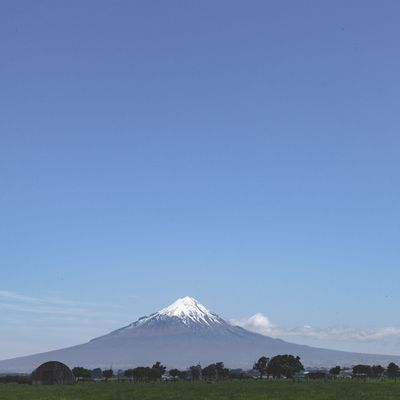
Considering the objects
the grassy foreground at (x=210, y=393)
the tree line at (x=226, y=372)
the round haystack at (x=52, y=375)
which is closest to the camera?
the grassy foreground at (x=210, y=393)

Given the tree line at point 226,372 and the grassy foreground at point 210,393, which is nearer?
the grassy foreground at point 210,393

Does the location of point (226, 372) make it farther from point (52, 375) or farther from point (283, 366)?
point (52, 375)

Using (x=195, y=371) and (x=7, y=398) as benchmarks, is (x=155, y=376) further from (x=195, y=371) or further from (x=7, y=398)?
(x=7, y=398)

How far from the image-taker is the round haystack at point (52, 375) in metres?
117

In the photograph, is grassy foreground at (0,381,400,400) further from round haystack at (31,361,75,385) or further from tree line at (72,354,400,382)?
tree line at (72,354,400,382)

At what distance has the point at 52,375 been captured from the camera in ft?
386

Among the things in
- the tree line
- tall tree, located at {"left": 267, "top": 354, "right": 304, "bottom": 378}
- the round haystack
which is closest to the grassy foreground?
the round haystack

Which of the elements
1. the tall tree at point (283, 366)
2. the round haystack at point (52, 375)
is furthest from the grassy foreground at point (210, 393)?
the tall tree at point (283, 366)

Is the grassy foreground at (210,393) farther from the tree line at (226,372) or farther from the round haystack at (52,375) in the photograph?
the tree line at (226,372)

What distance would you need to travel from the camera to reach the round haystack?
116844 mm

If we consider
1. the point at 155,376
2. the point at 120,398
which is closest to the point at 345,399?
the point at 120,398

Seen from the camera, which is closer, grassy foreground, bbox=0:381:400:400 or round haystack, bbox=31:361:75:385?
grassy foreground, bbox=0:381:400:400

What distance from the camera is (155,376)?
148 metres

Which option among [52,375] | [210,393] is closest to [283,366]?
[52,375]
